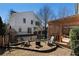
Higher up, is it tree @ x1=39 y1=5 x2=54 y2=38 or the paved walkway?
tree @ x1=39 y1=5 x2=54 y2=38

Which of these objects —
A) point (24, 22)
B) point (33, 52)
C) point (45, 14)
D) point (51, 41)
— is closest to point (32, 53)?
point (33, 52)

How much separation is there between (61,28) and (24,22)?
567 millimetres

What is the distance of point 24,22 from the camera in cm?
450

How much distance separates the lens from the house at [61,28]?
4.53 m

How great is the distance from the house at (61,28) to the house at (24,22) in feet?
0.65

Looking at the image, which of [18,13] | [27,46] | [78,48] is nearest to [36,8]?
[18,13]

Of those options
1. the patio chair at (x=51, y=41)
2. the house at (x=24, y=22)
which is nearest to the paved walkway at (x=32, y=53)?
the patio chair at (x=51, y=41)

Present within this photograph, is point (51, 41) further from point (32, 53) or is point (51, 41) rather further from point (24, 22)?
point (24, 22)

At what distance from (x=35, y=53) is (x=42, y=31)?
13.7 inches

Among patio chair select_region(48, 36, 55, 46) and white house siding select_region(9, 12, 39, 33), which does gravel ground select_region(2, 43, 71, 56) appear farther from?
white house siding select_region(9, 12, 39, 33)

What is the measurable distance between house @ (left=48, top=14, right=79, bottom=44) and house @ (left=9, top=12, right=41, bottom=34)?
0.20 meters

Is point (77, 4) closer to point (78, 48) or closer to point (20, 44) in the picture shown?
point (78, 48)

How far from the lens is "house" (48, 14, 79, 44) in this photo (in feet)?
14.9

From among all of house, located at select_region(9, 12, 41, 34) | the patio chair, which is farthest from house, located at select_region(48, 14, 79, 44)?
house, located at select_region(9, 12, 41, 34)
